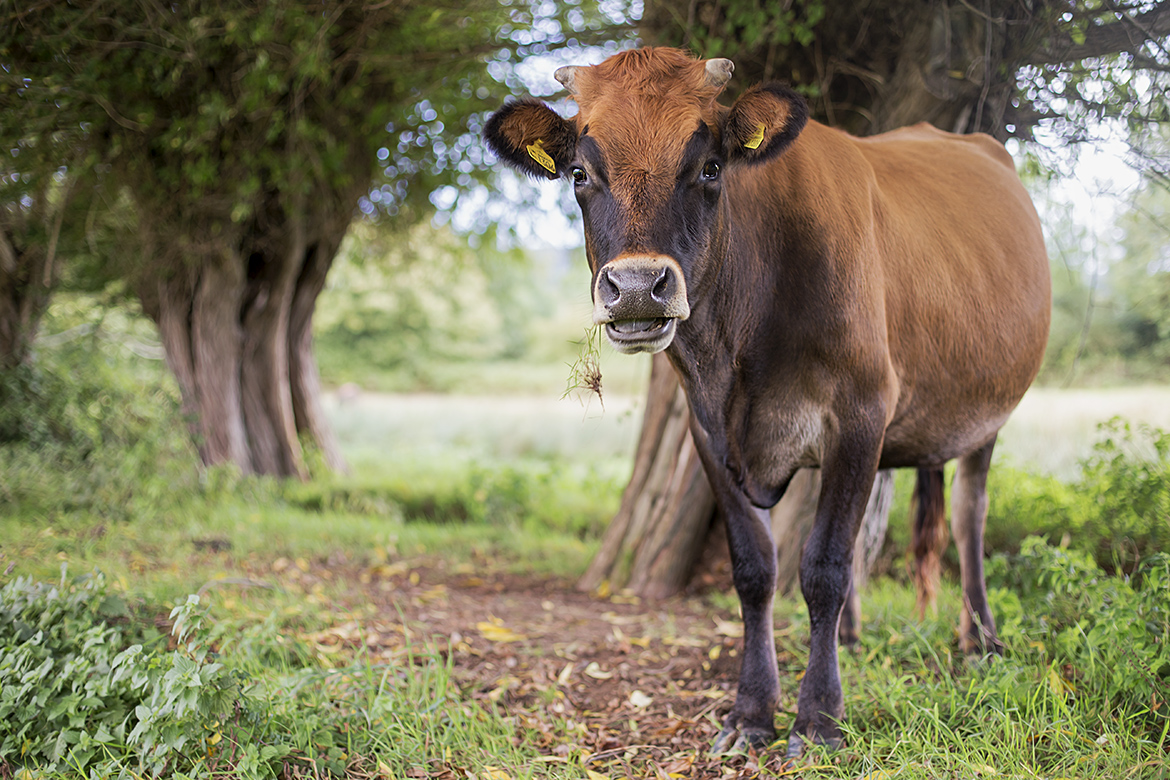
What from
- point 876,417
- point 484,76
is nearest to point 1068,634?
point 876,417

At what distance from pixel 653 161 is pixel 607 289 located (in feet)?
1.81

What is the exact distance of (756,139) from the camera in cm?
294

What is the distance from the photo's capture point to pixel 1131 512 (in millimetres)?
4621

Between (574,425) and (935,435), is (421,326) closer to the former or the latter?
(574,425)

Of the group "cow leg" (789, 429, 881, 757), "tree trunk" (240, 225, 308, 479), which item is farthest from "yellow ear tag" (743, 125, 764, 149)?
"tree trunk" (240, 225, 308, 479)

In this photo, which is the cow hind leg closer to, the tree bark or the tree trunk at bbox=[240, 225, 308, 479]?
the tree bark

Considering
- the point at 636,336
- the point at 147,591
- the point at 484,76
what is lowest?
the point at 147,591

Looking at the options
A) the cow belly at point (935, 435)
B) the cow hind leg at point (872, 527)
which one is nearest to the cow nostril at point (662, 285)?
the cow belly at point (935, 435)

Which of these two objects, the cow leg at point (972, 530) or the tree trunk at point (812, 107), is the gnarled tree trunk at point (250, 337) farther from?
the cow leg at point (972, 530)

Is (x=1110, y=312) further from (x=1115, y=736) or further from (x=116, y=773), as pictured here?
(x=116, y=773)

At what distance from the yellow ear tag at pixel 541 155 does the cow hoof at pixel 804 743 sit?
97.8 inches

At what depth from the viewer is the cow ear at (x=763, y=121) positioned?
Result: 9.55 feet

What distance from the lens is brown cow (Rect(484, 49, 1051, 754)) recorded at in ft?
9.11

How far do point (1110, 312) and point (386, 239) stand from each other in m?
8.76
